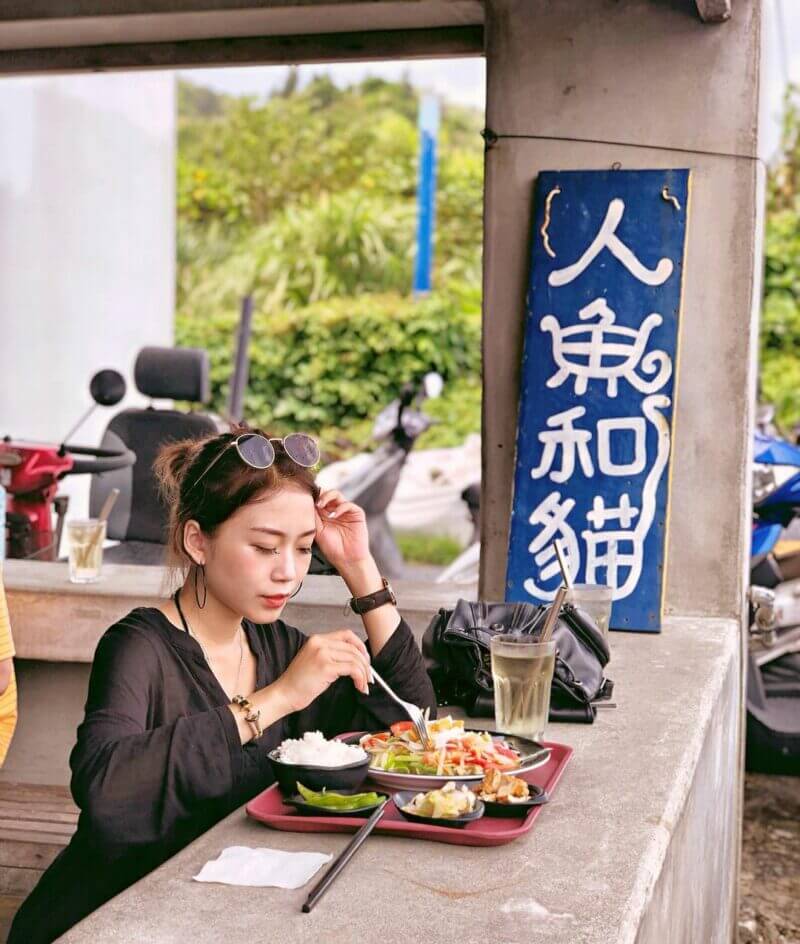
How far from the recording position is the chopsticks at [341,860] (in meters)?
1.54

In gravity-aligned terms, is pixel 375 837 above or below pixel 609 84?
below

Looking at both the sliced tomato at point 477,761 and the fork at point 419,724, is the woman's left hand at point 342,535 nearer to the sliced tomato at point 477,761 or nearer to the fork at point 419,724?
the fork at point 419,724

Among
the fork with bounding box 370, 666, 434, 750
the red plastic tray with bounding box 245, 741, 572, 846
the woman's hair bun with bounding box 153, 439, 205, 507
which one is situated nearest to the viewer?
the red plastic tray with bounding box 245, 741, 572, 846

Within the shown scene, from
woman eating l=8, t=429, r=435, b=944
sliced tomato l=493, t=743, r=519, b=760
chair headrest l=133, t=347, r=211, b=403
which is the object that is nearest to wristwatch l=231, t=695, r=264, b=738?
woman eating l=8, t=429, r=435, b=944

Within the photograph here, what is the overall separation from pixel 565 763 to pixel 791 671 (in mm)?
3077

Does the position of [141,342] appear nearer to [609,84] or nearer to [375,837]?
[609,84]

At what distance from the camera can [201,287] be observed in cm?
1566

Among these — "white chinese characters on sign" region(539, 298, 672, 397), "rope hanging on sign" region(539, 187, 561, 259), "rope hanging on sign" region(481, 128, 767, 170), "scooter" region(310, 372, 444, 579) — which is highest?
"rope hanging on sign" region(481, 128, 767, 170)

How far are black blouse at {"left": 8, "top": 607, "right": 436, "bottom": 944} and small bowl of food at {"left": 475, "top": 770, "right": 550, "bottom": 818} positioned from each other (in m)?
0.35

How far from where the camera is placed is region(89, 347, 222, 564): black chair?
20.3 feet

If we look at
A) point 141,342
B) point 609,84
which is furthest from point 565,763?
point 141,342

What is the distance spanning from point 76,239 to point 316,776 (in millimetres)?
7026

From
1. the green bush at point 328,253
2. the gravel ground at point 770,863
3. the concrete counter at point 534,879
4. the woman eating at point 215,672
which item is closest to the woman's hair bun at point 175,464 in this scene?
the woman eating at point 215,672

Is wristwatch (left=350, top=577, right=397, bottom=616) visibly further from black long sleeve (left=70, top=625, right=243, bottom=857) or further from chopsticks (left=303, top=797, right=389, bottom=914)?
chopsticks (left=303, top=797, right=389, bottom=914)
